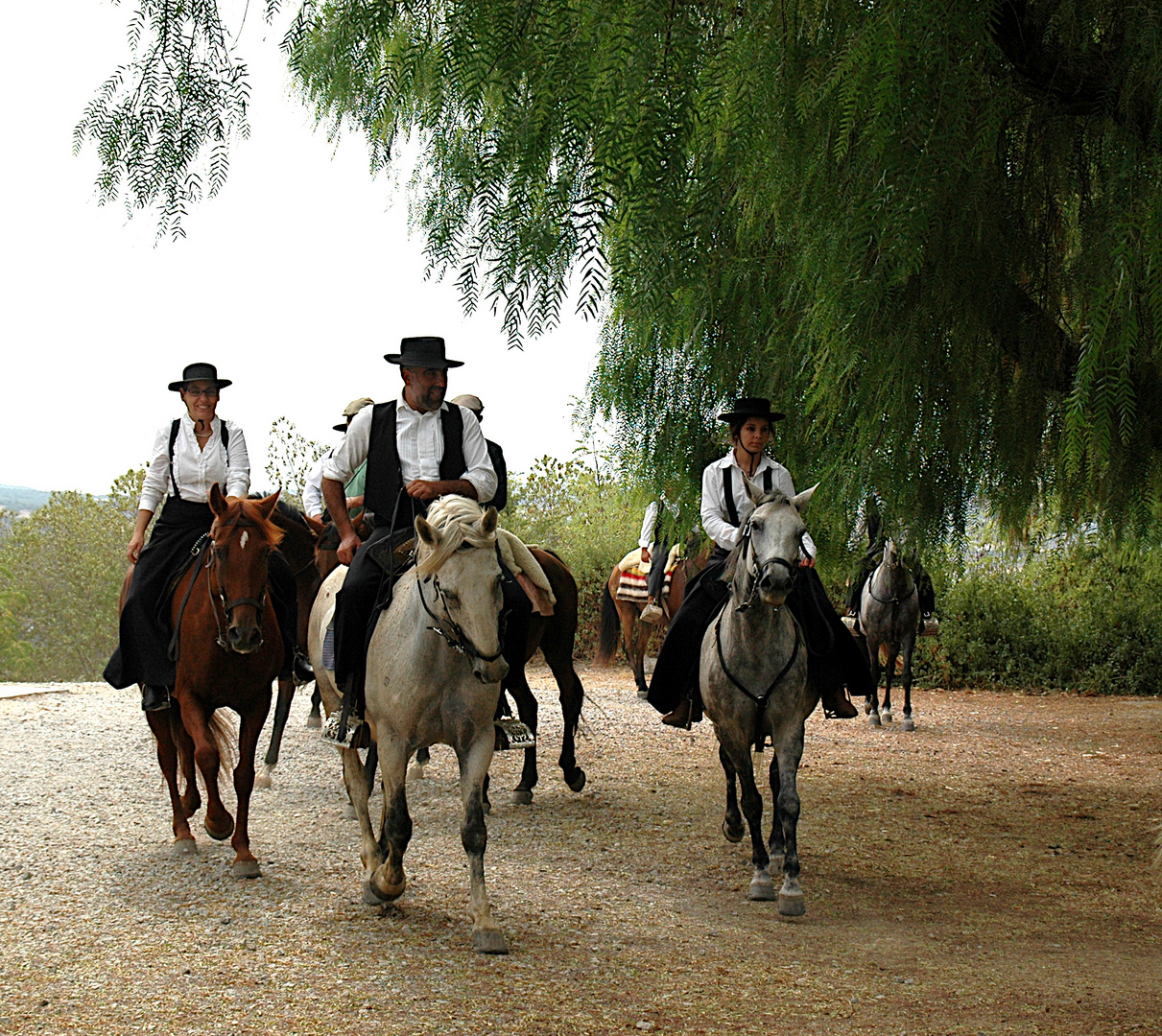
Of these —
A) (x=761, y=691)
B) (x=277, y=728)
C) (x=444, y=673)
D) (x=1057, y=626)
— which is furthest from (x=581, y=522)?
(x=444, y=673)

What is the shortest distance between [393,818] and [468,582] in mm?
1137

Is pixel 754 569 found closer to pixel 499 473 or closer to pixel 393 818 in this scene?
pixel 499 473

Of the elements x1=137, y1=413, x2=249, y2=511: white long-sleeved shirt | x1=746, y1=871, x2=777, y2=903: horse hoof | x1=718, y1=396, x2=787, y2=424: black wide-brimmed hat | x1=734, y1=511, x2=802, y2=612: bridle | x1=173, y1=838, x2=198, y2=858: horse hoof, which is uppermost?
x1=718, y1=396, x2=787, y2=424: black wide-brimmed hat

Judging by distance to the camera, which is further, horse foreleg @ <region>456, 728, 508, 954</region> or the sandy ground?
horse foreleg @ <region>456, 728, 508, 954</region>

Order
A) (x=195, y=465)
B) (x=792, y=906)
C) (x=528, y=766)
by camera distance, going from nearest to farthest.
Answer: (x=792, y=906) → (x=195, y=465) → (x=528, y=766)

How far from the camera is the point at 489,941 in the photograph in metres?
4.71

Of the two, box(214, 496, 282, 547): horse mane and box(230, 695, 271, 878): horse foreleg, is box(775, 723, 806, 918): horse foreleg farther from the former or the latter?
box(214, 496, 282, 547): horse mane

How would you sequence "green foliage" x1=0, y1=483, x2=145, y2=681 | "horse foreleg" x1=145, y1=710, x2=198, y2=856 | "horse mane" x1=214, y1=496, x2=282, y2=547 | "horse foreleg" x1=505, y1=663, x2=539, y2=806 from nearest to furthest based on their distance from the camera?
1. "horse mane" x1=214, y1=496, x2=282, y2=547
2. "horse foreleg" x1=145, y1=710, x2=198, y2=856
3. "horse foreleg" x1=505, y1=663, x2=539, y2=806
4. "green foliage" x1=0, y1=483, x2=145, y2=681

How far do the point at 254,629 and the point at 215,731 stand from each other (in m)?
1.60

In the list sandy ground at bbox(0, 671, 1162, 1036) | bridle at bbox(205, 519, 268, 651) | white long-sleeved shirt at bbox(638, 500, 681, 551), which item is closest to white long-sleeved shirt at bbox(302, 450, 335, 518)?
sandy ground at bbox(0, 671, 1162, 1036)

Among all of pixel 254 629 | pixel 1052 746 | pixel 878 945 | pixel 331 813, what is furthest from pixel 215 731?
pixel 1052 746

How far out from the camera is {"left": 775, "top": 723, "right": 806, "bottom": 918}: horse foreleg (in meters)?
5.43

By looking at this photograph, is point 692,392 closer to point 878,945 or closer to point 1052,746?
point 878,945

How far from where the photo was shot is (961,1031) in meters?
3.98
